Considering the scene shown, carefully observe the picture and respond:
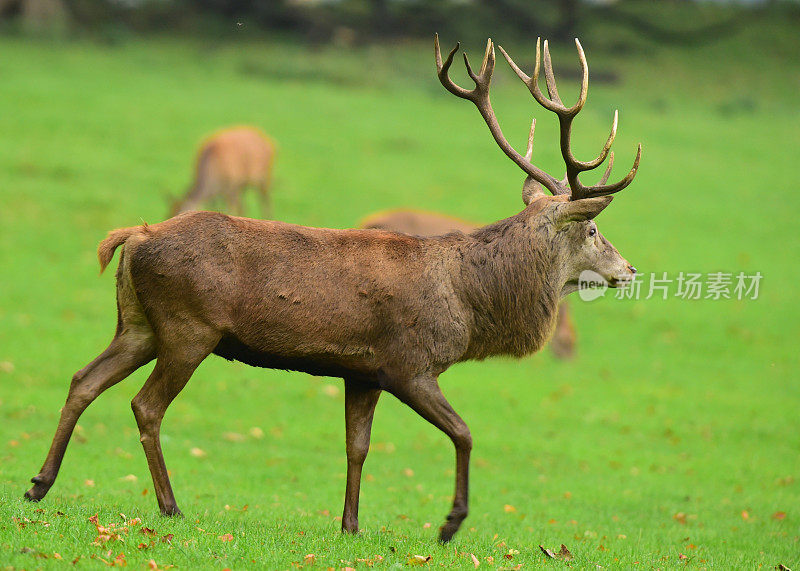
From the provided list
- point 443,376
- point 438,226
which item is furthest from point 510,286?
point 438,226

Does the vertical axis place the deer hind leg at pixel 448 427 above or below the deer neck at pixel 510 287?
below

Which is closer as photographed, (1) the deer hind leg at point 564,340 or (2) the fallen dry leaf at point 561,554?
(2) the fallen dry leaf at point 561,554

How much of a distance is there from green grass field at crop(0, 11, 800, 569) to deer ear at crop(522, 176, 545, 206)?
8.26ft

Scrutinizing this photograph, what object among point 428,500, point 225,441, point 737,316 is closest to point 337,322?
point 428,500

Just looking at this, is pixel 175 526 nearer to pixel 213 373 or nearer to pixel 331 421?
pixel 331 421

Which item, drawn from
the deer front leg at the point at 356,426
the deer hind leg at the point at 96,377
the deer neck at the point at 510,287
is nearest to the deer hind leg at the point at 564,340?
the deer neck at the point at 510,287

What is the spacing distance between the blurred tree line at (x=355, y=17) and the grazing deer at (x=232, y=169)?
1457 centimetres

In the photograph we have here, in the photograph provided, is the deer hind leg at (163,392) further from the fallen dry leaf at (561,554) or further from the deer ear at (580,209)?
the deer ear at (580,209)

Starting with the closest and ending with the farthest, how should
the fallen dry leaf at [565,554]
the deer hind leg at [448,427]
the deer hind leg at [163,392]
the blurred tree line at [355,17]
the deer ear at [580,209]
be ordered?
the deer hind leg at [163,392] → the deer hind leg at [448,427] → the fallen dry leaf at [565,554] → the deer ear at [580,209] → the blurred tree line at [355,17]

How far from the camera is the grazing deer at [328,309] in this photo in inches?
264

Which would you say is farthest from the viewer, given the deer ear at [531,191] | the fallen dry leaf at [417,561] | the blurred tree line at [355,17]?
the blurred tree line at [355,17]

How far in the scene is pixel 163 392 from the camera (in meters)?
6.79

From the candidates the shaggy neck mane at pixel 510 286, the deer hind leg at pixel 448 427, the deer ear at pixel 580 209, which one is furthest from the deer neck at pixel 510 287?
the deer hind leg at pixel 448 427

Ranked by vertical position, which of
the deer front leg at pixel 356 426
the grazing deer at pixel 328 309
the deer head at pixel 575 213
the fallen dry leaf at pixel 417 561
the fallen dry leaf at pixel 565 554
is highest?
the deer head at pixel 575 213
